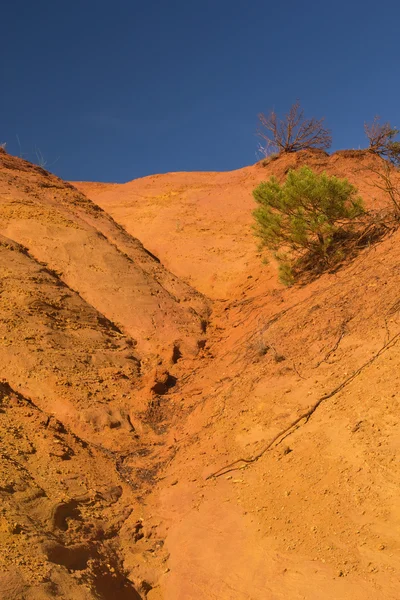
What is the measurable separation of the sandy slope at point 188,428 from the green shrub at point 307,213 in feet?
2.72

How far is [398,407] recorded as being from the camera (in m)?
5.29

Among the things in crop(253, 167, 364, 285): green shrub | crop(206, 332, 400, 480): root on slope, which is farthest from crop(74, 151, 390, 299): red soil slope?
crop(206, 332, 400, 480): root on slope

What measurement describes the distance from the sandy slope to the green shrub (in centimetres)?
83

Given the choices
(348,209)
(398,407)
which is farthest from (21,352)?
(348,209)

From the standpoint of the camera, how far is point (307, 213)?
32.7 ft

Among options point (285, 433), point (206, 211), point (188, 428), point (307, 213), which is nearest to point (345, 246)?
point (307, 213)

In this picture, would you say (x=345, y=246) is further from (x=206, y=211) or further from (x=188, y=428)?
(x=206, y=211)

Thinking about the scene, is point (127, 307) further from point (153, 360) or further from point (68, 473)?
point (68, 473)

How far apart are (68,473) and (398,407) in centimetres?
308

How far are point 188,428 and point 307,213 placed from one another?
4714 mm

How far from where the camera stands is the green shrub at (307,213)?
378 inches

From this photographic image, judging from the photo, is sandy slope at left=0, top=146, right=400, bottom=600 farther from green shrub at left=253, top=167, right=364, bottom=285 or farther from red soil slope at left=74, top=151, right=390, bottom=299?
red soil slope at left=74, top=151, right=390, bottom=299

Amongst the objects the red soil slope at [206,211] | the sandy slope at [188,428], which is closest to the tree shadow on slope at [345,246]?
the sandy slope at [188,428]

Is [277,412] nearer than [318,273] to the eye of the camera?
Yes
